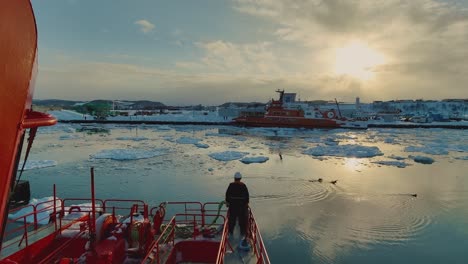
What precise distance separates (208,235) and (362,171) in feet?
52.5

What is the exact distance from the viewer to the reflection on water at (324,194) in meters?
9.10

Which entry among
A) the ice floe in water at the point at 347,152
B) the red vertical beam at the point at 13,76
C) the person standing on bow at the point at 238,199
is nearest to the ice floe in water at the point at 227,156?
the ice floe in water at the point at 347,152

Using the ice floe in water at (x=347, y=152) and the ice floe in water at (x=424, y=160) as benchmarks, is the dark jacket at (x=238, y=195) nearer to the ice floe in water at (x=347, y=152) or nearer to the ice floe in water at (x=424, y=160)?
the ice floe in water at (x=347, y=152)

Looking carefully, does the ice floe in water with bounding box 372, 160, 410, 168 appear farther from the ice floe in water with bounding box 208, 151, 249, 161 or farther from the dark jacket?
the dark jacket

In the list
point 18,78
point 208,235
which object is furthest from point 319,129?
point 18,78

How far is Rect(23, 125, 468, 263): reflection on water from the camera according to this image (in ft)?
29.9

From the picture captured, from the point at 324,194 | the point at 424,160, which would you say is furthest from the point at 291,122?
the point at 324,194

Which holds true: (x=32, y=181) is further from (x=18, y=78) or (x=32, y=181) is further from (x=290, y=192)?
(x=18, y=78)

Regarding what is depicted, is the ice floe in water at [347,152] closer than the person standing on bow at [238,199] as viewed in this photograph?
No

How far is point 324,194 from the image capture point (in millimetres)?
14445

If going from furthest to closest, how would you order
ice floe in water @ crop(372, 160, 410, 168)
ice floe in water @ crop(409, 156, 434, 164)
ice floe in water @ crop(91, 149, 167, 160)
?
ice floe in water @ crop(91, 149, 167, 160) < ice floe in water @ crop(409, 156, 434, 164) < ice floe in water @ crop(372, 160, 410, 168)

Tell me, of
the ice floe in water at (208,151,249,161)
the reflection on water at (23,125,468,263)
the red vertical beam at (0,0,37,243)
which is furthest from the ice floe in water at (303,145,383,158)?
the red vertical beam at (0,0,37,243)

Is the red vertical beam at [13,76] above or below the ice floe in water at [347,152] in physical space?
above

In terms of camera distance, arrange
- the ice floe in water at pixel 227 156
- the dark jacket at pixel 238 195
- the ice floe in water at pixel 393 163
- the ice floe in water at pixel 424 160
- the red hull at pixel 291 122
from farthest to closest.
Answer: the red hull at pixel 291 122, the ice floe in water at pixel 227 156, the ice floe in water at pixel 424 160, the ice floe in water at pixel 393 163, the dark jacket at pixel 238 195
